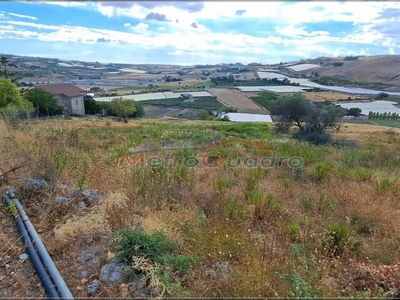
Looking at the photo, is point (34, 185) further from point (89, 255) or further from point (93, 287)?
point (93, 287)

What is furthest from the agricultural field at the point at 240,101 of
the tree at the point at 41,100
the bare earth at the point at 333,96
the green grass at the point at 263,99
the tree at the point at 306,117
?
the tree at the point at 41,100

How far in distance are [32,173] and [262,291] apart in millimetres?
3910

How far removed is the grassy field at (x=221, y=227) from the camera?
96.4 inches

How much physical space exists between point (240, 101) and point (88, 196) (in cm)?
6399

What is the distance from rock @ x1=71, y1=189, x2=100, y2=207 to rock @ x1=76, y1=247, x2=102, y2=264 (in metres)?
1.04

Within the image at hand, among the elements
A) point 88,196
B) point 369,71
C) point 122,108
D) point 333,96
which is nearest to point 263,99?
point 333,96

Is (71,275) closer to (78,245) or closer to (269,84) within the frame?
(78,245)

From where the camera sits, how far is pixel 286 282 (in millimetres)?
2387

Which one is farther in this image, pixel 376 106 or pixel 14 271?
pixel 376 106

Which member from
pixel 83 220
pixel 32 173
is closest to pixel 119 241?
pixel 83 220

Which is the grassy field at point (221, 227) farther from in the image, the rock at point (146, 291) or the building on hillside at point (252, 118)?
the building on hillside at point (252, 118)

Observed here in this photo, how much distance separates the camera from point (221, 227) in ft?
10.8

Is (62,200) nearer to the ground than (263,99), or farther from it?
farther from it

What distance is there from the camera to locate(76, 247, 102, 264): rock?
9.14ft
